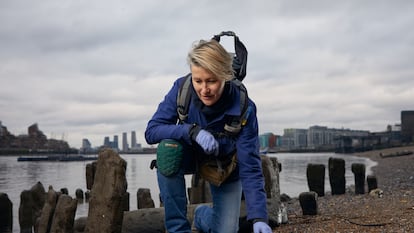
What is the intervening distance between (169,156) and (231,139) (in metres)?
0.54

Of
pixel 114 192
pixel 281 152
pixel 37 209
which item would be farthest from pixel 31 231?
pixel 281 152

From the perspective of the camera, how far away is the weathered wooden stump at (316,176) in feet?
42.4

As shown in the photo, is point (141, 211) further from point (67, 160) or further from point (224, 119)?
point (67, 160)

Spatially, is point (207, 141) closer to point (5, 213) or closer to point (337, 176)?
point (5, 213)

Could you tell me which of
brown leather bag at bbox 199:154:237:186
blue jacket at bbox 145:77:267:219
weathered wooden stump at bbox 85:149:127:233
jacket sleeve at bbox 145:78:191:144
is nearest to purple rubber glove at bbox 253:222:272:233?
blue jacket at bbox 145:77:267:219

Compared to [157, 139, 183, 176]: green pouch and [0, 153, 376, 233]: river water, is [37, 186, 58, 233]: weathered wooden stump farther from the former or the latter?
[157, 139, 183, 176]: green pouch

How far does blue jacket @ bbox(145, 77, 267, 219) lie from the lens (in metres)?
3.77

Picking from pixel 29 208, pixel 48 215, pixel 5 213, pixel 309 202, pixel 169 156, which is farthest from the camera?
pixel 29 208

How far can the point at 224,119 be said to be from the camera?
3840 mm

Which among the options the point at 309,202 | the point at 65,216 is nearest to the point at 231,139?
the point at 65,216

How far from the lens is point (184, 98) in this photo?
3.79 m

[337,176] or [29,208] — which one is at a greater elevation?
[337,176]

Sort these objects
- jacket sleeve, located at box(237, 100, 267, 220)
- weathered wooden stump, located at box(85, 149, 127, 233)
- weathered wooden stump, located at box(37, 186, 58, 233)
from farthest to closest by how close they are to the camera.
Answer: weathered wooden stump, located at box(37, 186, 58, 233) < weathered wooden stump, located at box(85, 149, 127, 233) < jacket sleeve, located at box(237, 100, 267, 220)

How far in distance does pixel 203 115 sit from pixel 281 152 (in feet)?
523
